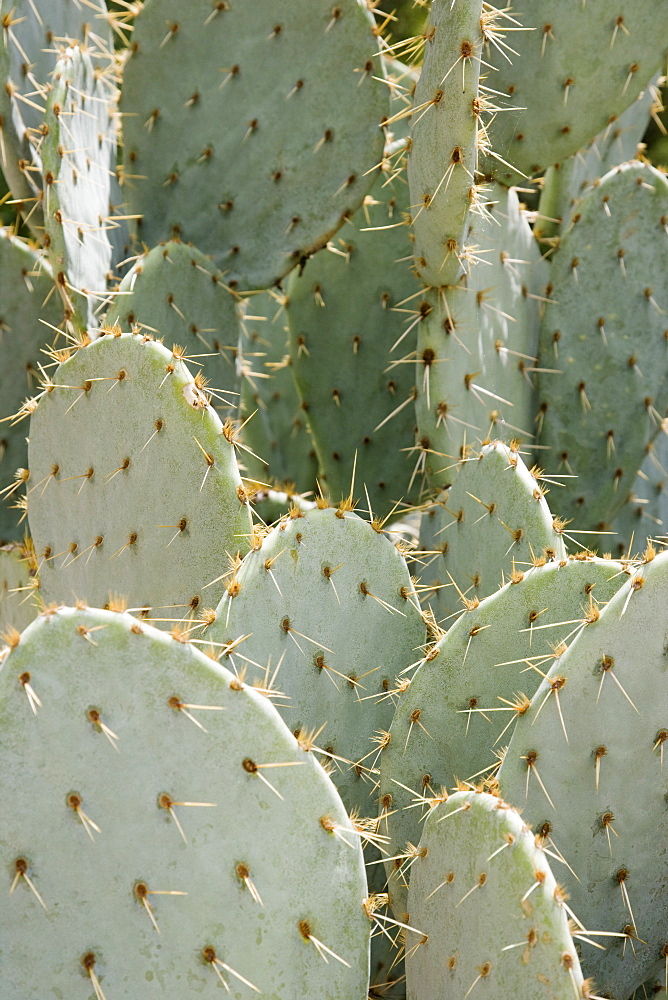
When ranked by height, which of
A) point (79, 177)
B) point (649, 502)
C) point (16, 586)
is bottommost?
point (16, 586)

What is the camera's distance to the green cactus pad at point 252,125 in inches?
82.5

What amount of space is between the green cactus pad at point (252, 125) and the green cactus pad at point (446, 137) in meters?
0.37

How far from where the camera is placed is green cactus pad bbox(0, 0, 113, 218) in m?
2.09

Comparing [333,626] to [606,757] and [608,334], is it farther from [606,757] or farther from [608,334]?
[608,334]

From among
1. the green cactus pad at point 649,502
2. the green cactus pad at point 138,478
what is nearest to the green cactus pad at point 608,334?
the green cactus pad at point 649,502

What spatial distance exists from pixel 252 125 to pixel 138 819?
1519mm

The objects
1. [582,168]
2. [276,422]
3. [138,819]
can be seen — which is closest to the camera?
[138,819]

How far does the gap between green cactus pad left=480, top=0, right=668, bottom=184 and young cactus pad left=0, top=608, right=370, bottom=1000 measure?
1.30 meters

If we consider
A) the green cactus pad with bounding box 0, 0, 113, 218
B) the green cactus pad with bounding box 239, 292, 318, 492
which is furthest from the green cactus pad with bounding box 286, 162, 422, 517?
the green cactus pad with bounding box 0, 0, 113, 218

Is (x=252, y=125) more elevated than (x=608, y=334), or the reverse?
(x=252, y=125)

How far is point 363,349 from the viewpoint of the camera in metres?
2.35

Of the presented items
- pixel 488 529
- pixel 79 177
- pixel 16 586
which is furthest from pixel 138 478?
pixel 79 177

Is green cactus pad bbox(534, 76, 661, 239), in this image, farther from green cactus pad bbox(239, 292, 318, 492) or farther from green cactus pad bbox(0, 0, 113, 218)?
green cactus pad bbox(0, 0, 113, 218)

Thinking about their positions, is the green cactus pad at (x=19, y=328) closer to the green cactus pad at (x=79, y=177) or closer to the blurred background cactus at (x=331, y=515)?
the blurred background cactus at (x=331, y=515)
